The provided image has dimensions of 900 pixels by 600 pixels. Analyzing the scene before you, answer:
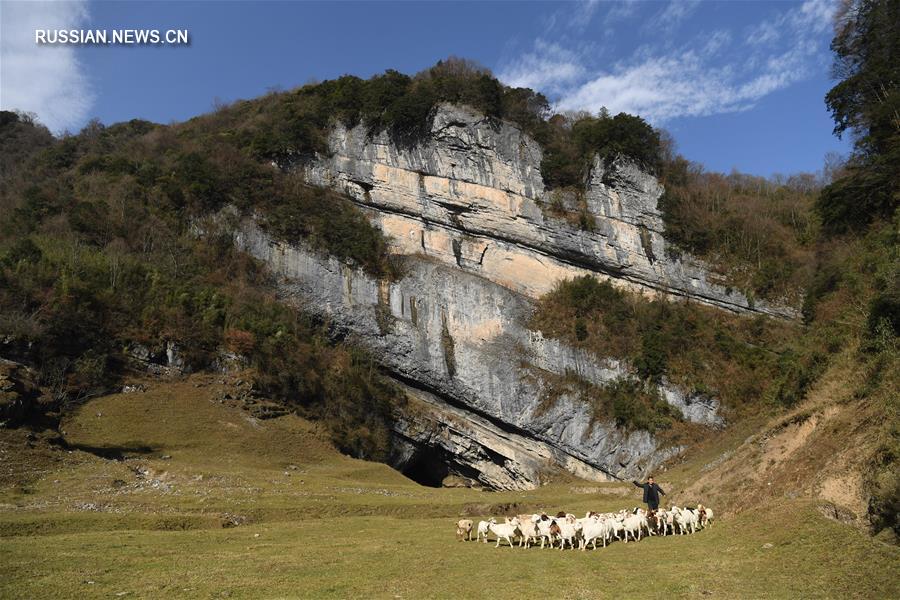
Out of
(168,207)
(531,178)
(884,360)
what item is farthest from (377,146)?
(884,360)

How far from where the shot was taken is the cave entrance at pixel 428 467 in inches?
1724

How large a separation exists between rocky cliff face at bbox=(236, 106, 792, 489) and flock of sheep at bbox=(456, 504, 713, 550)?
88.5ft

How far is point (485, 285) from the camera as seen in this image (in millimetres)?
48281

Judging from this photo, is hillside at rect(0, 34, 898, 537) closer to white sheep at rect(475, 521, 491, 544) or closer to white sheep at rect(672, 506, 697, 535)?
white sheep at rect(672, 506, 697, 535)

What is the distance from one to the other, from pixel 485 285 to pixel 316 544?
35461 millimetres

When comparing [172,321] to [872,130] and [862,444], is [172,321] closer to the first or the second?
[862,444]

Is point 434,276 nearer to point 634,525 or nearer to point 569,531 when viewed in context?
point 634,525

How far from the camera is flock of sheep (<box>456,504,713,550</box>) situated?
13.8 meters

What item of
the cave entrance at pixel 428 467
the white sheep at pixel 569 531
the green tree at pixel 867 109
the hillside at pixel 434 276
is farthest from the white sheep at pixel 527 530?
the cave entrance at pixel 428 467

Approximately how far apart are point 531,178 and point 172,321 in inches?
1240

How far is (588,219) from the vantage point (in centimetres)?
5025

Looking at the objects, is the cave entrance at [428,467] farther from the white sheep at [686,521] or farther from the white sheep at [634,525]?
the white sheep at [686,521]

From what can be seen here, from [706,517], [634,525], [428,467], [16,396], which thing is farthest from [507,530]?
[428,467]

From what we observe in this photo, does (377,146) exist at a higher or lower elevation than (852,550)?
higher
